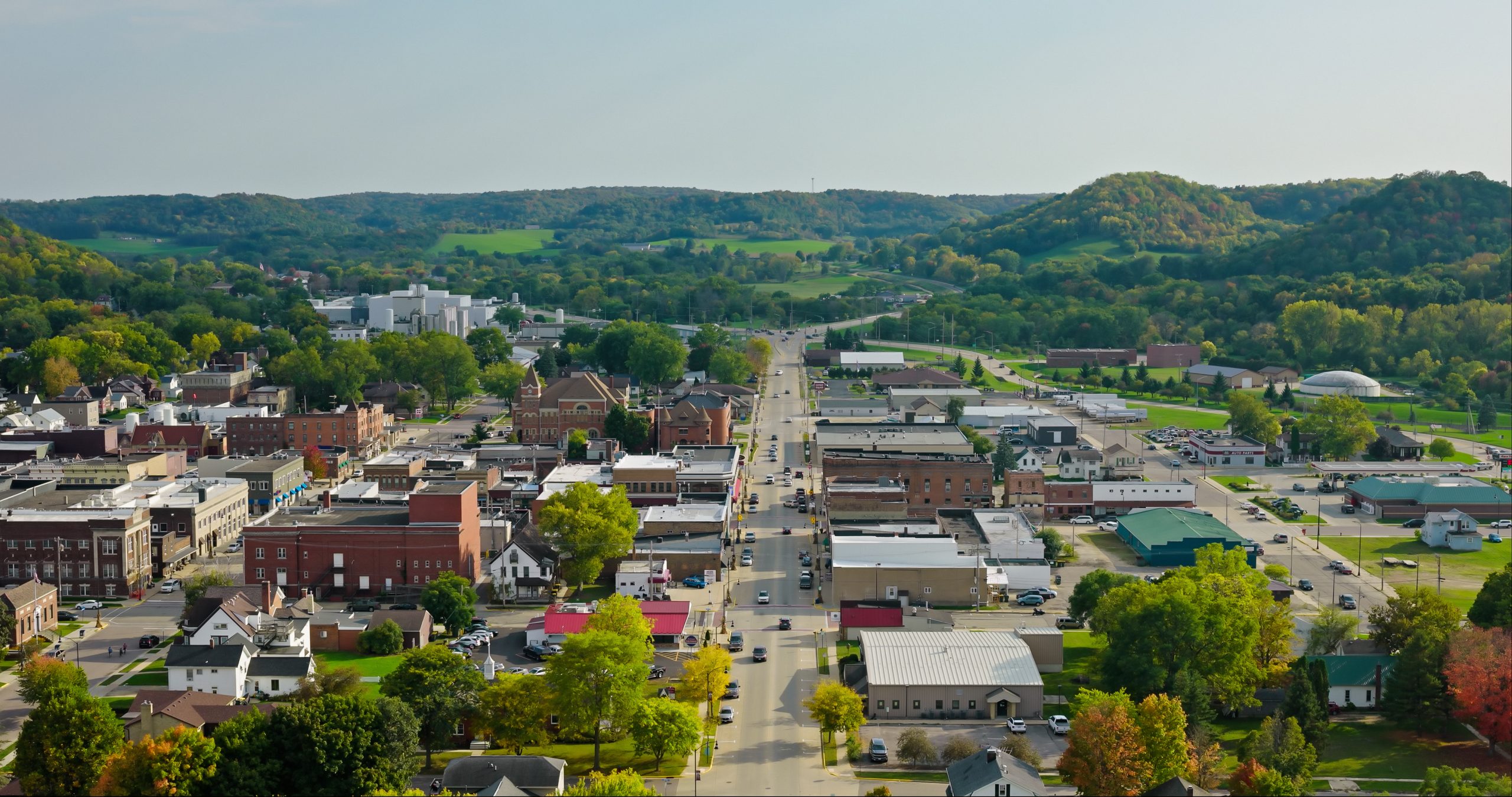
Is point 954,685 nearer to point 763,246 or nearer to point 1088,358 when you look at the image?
point 1088,358

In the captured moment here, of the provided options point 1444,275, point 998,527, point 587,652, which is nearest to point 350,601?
point 587,652

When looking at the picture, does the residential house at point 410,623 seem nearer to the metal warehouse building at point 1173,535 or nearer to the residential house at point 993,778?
the residential house at point 993,778

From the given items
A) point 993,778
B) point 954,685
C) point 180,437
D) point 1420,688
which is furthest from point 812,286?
point 993,778

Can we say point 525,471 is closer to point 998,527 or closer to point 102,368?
point 998,527

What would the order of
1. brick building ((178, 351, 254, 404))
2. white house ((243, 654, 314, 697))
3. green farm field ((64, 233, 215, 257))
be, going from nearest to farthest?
white house ((243, 654, 314, 697)), brick building ((178, 351, 254, 404)), green farm field ((64, 233, 215, 257))

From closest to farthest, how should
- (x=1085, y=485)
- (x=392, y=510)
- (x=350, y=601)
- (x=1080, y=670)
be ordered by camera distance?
(x=1080, y=670), (x=350, y=601), (x=392, y=510), (x=1085, y=485)

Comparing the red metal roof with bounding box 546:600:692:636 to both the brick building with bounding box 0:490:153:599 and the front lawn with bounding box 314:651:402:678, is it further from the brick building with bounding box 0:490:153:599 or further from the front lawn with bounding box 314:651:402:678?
the brick building with bounding box 0:490:153:599

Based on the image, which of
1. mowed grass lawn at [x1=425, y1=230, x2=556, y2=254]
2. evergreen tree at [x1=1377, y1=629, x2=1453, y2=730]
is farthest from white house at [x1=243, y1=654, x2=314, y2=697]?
mowed grass lawn at [x1=425, y1=230, x2=556, y2=254]
